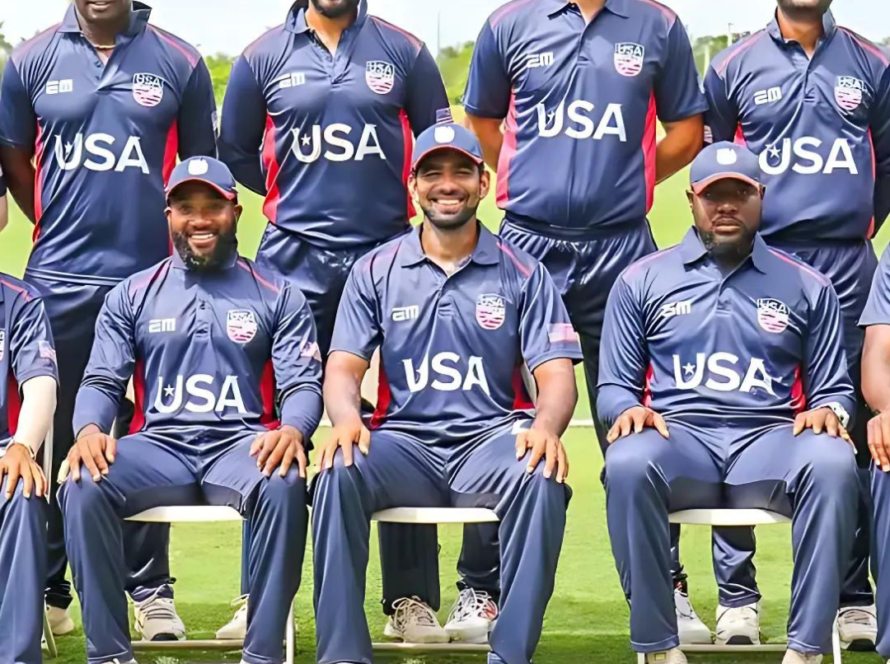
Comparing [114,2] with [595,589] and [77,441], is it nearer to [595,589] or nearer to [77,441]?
[77,441]

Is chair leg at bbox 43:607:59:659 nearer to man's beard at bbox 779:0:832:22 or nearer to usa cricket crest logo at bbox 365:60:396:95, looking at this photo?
usa cricket crest logo at bbox 365:60:396:95

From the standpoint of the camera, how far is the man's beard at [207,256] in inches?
209

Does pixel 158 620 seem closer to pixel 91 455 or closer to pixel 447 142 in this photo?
pixel 91 455

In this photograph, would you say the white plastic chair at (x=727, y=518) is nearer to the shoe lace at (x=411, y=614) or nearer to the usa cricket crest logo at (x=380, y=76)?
the shoe lace at (x=411, y=614)

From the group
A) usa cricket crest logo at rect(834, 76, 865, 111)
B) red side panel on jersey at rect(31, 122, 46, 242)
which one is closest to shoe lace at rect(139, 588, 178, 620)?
red side panel on jersey at rect(31, 122, 46, 242)

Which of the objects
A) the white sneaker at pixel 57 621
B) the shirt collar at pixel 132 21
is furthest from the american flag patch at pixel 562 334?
the white sneaker at pixel 57 621

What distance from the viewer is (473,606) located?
551 cm

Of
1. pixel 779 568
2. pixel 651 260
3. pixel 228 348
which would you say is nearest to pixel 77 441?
pixel 228 348

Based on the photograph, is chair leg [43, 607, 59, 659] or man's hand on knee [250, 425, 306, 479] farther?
chair leg [43, 607, 59, 659]

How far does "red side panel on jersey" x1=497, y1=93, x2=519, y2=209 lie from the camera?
18.7ft

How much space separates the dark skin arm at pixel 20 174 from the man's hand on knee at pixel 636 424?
7.07 ft

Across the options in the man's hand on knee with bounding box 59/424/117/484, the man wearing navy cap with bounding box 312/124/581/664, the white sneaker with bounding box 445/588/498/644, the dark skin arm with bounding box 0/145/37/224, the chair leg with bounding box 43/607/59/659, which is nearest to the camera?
the man wearing navy cap with bounding box 312/124/581/664

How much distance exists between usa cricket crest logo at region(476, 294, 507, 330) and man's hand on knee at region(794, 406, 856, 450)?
0.94 m

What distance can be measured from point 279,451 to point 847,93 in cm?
219
